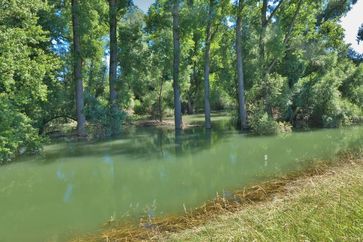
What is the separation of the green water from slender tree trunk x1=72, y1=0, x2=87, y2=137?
2.38 metres

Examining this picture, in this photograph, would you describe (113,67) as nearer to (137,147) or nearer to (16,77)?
(137,147)

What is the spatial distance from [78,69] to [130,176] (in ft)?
36.0

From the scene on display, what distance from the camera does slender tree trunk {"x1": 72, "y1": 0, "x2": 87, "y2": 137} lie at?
19944mm

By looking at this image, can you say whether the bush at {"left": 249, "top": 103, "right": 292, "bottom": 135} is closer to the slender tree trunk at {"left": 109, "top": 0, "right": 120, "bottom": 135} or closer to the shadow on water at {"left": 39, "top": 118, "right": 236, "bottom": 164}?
the shadow on water at {"left": 39, "top": 118, "right": 236, "bottom": 164}

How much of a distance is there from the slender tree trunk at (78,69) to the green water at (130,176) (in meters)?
2.38

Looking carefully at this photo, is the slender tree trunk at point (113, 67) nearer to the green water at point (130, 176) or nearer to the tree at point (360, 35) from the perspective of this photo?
the green water at point (130, 176)

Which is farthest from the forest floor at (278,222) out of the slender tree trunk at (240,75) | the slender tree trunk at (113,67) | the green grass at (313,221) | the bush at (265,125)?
the slender tree trunk at (113,67)

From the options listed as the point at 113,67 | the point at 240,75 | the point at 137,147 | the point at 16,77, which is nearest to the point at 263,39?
the point at 240,75

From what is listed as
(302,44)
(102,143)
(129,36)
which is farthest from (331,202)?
(129,36)

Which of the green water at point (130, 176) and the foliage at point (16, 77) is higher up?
the foliage at point (16, 77)

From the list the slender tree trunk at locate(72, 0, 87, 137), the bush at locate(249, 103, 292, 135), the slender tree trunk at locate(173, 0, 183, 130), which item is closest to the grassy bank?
the bush at locate(249, 103, 292, 135)

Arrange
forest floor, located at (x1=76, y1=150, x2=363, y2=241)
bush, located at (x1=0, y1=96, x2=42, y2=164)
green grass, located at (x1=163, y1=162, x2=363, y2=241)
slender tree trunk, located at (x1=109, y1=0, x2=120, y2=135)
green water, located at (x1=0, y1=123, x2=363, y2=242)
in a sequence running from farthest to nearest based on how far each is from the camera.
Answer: slender tree trunk, located at (x1=109, y1=0, x2=120, y2=135), bush, located at (x1=0, y1=96, x2=42, y2=164), green water, located at (x1=0, y1=123, x2=363, y2=242), forest floor, located at (x1=76, y1=150, x2=363, y2=241), green grass, located at (x1=163, y1=162, x2=363, y2=241)

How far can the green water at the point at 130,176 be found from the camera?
767 centimetres

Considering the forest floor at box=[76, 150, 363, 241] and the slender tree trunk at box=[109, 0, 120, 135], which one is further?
the slender tree trunk at box=[109, 0, 120, 135]
